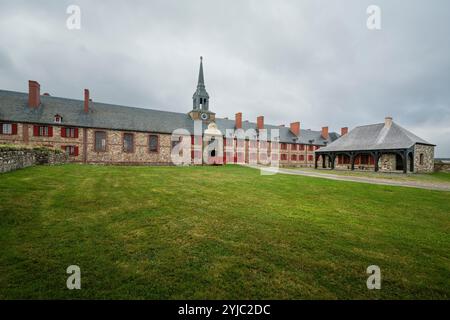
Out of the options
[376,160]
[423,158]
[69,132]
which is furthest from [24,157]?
[423,158]

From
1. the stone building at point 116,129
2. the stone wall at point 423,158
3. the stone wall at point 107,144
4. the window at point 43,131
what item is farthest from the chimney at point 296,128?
the window at point 43,131

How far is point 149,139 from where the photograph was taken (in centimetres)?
3166

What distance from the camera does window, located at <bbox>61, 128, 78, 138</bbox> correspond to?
26578 millimetres

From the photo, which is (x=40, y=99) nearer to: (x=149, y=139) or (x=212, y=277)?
(x=149, y=139)

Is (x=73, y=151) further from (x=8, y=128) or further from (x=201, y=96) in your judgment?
(x=201, y=96)

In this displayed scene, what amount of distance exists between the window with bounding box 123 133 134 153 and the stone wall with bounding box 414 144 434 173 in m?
36.6

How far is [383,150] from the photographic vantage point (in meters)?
26.0

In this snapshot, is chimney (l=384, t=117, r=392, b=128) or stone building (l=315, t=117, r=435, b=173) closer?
stone building (l=315, t=117, r=435, b=173)

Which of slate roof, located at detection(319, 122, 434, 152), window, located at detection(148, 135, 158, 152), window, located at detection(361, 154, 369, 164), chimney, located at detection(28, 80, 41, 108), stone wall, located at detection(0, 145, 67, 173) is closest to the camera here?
stone wall, located at detection(0, 145, 67, 173)

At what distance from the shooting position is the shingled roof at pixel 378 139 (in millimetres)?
26094

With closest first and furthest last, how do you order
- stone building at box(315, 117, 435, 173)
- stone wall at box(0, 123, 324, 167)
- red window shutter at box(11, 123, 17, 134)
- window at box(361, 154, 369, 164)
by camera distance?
red window shutter at box(11, 123, 17, 134), stone wall at box(0, 123, 324, 167), stone building at box(315, 117, 435, 173), window at box(361, 154, 369, 164)

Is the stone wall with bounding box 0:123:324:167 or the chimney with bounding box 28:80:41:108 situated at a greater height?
the chimney with bounding box 28:80:41:108

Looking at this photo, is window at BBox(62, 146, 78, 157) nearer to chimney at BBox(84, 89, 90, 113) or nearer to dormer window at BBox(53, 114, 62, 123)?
dormer window at BBox(53, 114, 62, 123)

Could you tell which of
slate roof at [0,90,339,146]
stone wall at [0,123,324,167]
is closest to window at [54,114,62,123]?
slate roof at [0,90,339,146]
